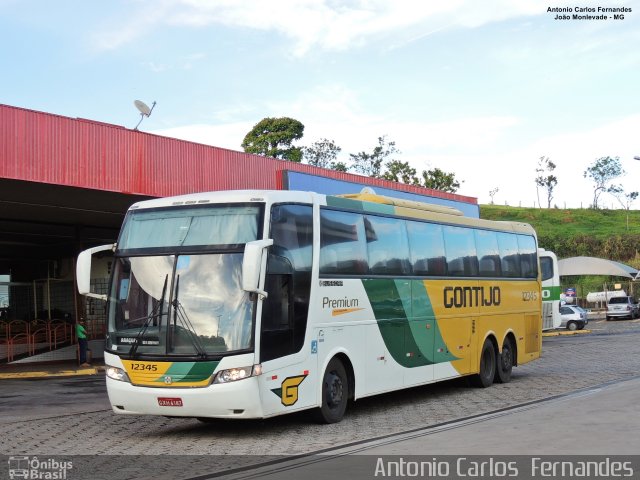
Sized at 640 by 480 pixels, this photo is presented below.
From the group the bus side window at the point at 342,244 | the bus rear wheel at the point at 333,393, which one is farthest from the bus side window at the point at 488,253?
the bus rear wheel at the point at 333,393

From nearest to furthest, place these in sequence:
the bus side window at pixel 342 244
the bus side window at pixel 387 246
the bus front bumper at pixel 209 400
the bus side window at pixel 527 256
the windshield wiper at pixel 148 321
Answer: the bus front bumper at pixel 209 400, the windshield wiper at pixel 148 321, the bus side window at pixel 342 244, the bus side window at pixel 387 246, the bus side window at pixel 527 256

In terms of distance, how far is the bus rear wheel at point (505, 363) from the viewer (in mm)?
18250

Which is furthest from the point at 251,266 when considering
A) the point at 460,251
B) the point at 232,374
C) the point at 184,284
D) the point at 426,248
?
the point at 460,251

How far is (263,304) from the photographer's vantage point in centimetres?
1120

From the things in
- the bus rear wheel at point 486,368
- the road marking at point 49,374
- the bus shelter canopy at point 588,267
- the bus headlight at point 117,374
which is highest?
the bus shelter canopy at point 588,267

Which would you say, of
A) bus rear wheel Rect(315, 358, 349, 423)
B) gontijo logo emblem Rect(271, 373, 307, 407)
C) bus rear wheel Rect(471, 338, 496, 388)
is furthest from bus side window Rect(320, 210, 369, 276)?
bus rear wheel Rect(471, 338, 496, 388)

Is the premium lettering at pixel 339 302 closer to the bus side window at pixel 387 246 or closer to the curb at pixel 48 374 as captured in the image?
the bus side window at pixel 387 246

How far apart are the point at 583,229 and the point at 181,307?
107 m

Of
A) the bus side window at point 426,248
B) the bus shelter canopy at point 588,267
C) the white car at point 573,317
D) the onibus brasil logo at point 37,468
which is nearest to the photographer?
the onibus brasil logo at point 37,468

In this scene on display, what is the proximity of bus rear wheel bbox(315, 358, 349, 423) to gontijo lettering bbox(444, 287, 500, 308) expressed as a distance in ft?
12.5

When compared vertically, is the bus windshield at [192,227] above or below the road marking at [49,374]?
above

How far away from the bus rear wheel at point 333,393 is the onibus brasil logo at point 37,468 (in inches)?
152

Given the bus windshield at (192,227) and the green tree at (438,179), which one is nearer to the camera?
the bus windshield at (192,227)

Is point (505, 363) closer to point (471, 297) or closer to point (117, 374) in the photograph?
point (471, 297)
